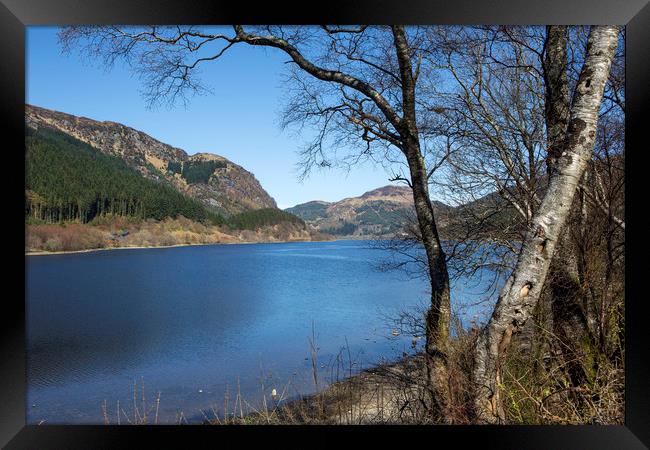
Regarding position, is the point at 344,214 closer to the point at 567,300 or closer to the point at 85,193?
the point at 85,193

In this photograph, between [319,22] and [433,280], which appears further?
[433,280]

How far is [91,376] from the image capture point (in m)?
9.12

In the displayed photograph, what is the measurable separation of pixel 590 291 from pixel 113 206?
154 ft

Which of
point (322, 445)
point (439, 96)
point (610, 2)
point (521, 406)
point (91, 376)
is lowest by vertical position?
point (91, 376)

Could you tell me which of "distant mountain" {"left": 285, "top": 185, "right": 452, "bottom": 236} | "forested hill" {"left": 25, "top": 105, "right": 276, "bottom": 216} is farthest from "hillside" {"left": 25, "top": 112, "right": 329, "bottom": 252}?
"forested hill" {"left": 25, "top": 105, "right": 276, "bottom": 216}

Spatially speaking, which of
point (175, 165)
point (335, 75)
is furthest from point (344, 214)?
point (335, 75)

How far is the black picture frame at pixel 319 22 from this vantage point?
7.39ft

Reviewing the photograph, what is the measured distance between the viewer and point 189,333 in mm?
12516

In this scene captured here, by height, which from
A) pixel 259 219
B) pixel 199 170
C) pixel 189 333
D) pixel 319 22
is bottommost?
pixel 189 333

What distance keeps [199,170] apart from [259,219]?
5835 centimetres

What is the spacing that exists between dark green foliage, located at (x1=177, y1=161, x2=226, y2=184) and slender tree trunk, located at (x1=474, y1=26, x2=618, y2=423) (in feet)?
377

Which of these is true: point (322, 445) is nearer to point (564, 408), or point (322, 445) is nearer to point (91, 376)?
point (564, 408)

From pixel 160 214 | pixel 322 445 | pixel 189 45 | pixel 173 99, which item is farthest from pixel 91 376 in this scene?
pixel 160 214

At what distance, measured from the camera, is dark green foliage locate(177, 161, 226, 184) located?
113575mm
